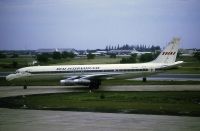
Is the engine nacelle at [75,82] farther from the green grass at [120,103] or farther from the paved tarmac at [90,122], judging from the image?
the paved tarmac at [90,122]

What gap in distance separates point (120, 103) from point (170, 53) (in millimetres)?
21841

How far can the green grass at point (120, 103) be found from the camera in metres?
31.6

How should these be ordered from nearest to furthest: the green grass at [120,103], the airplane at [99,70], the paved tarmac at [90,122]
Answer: the paved tarmac at [90,122], the green grass at [120,103], the airplane at [99,70]

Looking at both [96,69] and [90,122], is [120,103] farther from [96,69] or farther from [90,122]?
[96,69]

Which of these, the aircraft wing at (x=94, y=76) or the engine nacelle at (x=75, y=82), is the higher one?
the aircraft wing at (x=94, y=76)

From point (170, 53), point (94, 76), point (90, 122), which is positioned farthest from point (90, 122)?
point (170, 53)

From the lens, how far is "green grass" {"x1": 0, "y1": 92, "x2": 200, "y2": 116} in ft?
104

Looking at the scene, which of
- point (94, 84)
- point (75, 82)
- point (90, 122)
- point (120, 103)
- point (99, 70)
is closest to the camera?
point (90, 122)

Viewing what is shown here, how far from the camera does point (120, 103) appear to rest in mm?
35969

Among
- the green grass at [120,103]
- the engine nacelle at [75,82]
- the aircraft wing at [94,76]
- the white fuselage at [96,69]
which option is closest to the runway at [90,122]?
the green grass at [120,103]

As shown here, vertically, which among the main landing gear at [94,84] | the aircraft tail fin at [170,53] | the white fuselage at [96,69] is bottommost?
the main landing gear at [94,84]

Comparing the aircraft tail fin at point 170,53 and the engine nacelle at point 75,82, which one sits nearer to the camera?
the engine nacelle at point 75,82

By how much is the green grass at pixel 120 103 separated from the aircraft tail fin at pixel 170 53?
43.2 ft

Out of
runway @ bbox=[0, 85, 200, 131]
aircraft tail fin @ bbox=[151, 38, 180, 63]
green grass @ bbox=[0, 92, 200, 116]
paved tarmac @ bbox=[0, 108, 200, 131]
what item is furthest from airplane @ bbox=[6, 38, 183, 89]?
paved tarmac @ bbox=[0, 108, 200, 131]
